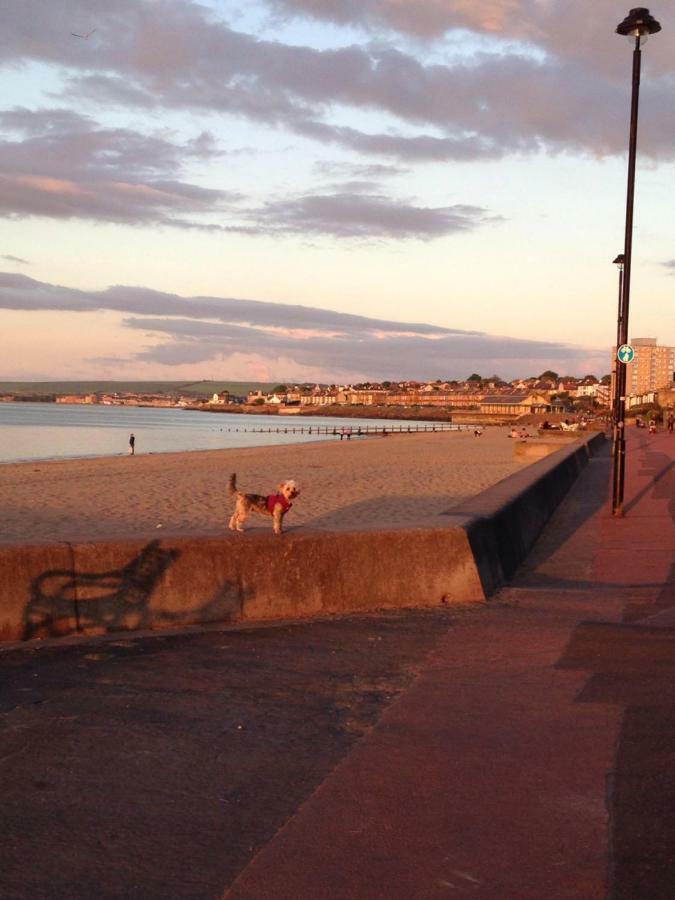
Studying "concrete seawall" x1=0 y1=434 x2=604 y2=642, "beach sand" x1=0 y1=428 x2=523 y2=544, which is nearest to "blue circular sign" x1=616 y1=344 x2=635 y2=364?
"beach sand" x1=0 y1=428 x2=523 y2=544

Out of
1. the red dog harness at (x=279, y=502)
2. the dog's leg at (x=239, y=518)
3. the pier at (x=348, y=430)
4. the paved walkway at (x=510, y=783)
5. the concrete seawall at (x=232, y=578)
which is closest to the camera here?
the paved walkway at (x=510, y=783)

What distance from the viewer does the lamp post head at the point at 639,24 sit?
14.6 metres

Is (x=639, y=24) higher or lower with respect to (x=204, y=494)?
higher

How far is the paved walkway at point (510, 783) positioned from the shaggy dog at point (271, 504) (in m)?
1.69

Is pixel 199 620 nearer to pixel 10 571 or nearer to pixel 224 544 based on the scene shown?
pixel 224 544

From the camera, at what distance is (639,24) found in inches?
577

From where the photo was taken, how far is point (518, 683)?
618 centimetres

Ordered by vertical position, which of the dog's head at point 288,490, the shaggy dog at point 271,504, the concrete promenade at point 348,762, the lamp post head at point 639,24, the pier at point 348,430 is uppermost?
the lamp post head at point 639,24

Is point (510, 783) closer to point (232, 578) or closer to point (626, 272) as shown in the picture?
point (232, 578)

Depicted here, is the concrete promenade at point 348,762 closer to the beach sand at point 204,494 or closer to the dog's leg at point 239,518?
the beach sand at point 204,494

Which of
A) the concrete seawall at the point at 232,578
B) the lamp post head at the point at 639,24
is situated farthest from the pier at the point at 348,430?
the concrete seawall at the point at 232,578

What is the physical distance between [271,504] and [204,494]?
736 inches

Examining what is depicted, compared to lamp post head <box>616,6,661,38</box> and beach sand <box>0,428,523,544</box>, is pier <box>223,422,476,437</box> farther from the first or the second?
lamp post head <box>616,6,661,38</box>

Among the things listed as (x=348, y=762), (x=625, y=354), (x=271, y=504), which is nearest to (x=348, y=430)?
(x=625, y=354)
